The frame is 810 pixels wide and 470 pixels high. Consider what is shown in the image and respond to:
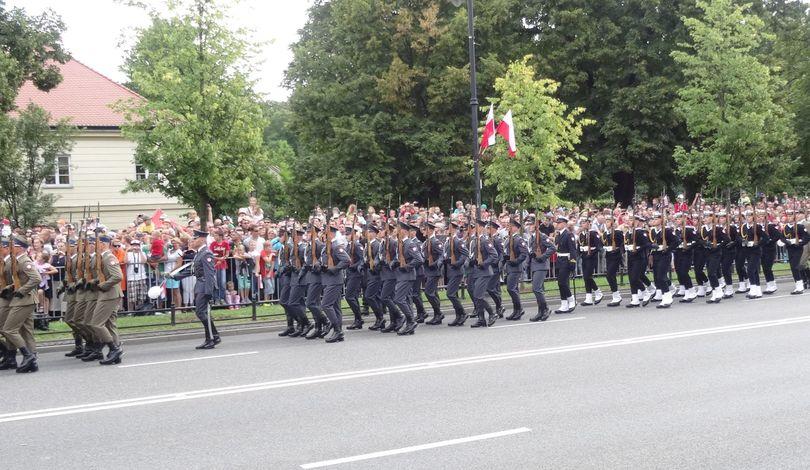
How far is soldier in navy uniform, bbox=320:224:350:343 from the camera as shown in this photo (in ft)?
47.3

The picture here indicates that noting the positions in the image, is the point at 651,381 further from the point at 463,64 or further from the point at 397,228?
the point at 463,64

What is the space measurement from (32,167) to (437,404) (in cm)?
2570

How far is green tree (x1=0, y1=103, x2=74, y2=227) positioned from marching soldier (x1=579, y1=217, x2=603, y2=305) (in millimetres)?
19324

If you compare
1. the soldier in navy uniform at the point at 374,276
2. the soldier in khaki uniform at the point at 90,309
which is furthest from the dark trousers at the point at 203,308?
the soldier in navy uniform at the point at 374,276

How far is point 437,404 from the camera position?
29.1ft

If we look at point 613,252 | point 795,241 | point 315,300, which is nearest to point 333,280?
point 315,300

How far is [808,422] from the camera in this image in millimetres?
7738

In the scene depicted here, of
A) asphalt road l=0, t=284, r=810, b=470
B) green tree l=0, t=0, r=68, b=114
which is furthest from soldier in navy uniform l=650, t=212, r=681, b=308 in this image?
green tree l=0, t=0, r=68, b=114

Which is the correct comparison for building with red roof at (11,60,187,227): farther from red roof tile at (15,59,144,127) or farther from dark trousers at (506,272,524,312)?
dark trousers at (506,272,524,312)

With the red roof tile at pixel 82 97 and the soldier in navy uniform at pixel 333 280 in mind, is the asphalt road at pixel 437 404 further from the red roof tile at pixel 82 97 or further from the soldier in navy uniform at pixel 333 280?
the red roof tile at pixel 82 97

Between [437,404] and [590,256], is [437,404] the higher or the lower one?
the lower one

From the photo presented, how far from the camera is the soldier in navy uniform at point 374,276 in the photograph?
624 inches

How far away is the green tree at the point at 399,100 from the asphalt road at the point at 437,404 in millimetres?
22880

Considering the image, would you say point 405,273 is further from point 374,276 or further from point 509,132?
point 509,132
